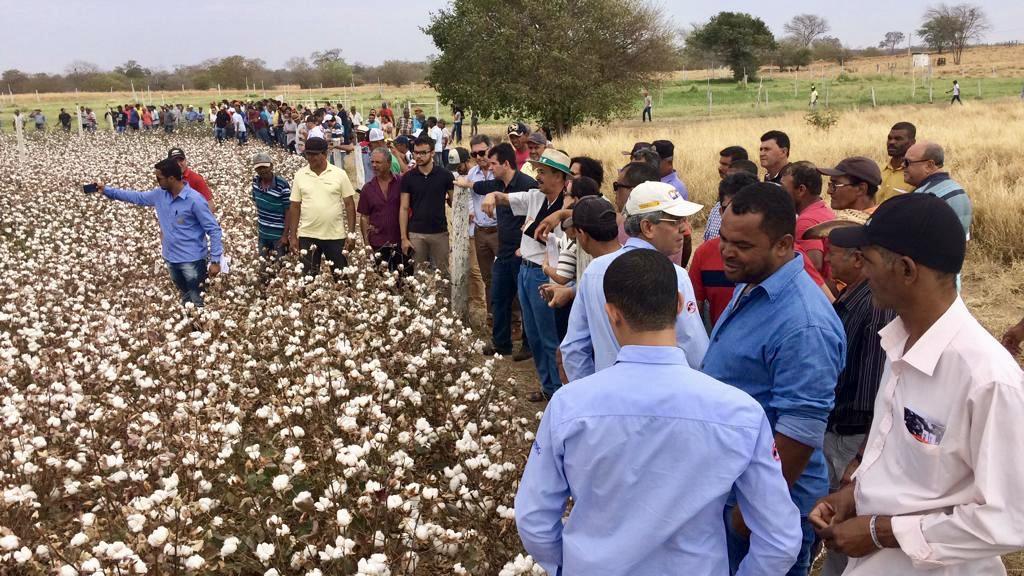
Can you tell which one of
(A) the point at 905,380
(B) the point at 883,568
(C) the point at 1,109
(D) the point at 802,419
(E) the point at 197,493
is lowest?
(E) the point at 197,493

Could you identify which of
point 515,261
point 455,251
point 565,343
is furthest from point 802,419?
point 455,251

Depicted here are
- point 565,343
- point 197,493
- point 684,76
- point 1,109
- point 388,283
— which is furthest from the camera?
point 684,76

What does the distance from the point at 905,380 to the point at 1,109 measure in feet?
233

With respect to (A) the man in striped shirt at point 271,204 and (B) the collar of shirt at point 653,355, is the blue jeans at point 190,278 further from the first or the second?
(B) the collar of shirt at point 653,355

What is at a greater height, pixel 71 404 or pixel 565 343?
pixel 565 343

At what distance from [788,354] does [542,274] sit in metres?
3.45

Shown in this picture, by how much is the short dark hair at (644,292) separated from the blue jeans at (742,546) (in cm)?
73

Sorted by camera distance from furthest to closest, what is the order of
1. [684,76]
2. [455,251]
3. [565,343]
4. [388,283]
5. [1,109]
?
[684,76]
[1,109]
[455,251]
[388,283]
[565,343]

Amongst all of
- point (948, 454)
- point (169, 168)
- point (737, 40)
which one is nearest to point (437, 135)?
point (169, 168)

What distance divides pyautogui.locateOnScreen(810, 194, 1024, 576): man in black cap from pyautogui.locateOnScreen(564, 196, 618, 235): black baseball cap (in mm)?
1761

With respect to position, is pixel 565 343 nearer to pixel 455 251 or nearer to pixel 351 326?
pixel 351 326

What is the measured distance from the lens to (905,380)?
7.57 feet

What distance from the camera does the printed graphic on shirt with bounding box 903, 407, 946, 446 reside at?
214 cm

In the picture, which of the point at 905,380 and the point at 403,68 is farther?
the point at 403,68
